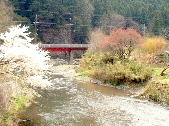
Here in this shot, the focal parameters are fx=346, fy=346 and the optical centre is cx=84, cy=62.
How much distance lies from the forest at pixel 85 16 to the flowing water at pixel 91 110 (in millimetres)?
50069

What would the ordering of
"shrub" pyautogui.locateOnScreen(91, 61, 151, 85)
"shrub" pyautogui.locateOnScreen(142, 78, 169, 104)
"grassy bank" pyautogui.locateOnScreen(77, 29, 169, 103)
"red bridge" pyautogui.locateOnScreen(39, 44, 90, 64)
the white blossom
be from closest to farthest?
the white blossom < "shrub" pyautogui.locateOnScreen(142, 78, 169, 104) < "grassy bank" pyautogui.locateOnScreen(77, 29, 169, 103) < "shrub" pyautogui.locateOnScreen(91, 61, 151, 85) < "red bridge" pyautogui.locateOnScreen(39, 44, 90, 64)

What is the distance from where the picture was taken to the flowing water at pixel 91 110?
21125 millimetres

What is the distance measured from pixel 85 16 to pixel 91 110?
67.8 m

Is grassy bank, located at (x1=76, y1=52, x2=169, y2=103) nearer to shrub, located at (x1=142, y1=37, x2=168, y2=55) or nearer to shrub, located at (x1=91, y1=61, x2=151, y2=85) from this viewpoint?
shrub, located at (x1=91, y1=61, x2=151, y2=85)

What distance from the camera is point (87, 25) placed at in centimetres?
8900

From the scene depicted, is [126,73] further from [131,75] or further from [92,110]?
[92,110]

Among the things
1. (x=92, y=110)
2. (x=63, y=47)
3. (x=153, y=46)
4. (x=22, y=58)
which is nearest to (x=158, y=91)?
(x=92, y=110)

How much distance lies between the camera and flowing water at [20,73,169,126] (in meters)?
21.1

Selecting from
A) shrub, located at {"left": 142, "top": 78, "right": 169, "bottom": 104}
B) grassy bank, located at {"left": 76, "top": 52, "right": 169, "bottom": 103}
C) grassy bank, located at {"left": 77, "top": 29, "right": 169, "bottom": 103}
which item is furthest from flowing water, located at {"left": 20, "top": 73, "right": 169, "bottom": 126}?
grassy bank, located at {"left": 77, "top": 29, "right": 169, "bottom": 103}

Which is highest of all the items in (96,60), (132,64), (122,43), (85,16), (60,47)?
(85,16)

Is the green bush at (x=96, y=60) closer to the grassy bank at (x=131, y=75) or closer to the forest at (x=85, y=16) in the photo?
the grassy bank at (x=131, y=75)

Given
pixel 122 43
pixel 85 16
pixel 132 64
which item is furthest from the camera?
pixel 85 16

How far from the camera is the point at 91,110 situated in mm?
24266

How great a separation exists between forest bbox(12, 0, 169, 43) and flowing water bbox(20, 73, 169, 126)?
5007 cm
